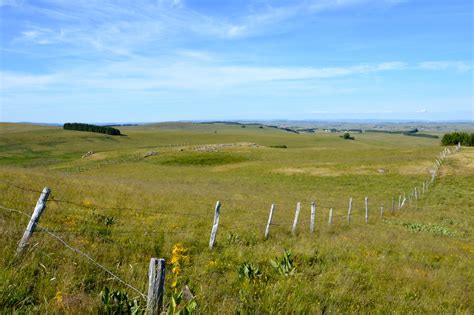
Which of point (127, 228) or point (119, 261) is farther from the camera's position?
point (127, 228)

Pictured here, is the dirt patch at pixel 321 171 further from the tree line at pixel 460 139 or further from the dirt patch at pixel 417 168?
the tree line at pixel 460 139

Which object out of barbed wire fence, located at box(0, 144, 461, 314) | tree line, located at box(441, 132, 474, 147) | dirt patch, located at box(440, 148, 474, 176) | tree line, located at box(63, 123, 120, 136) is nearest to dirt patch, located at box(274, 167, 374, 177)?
dirt patch, located at box(440, 148, 474, 176)

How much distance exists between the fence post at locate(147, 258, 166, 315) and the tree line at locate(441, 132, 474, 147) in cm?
8751

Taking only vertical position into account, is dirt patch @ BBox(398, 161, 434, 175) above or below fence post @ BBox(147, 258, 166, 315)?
below

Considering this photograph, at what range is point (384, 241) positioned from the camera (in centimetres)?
1354

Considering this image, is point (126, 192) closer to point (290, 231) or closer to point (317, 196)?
point (290, 231)

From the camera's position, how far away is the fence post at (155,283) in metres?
4.41

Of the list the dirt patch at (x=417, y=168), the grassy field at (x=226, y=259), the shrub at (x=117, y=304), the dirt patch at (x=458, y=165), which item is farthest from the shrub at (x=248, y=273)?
the dirt patch at (x=458, y=165)

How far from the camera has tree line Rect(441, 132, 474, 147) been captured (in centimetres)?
7481

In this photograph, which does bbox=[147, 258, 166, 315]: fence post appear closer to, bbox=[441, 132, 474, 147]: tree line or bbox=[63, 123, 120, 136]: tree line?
bbox=[441, 132, 474, 147]: tree line

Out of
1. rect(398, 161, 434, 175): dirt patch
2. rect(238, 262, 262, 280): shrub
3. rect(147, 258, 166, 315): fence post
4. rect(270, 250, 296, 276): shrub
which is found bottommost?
rect(398, 161, 434, 175): dirt patch

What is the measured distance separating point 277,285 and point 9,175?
1738 cm

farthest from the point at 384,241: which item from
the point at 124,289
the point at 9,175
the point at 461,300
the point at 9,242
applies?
the point at 9,175

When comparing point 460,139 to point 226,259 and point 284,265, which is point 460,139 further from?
point 226,259
